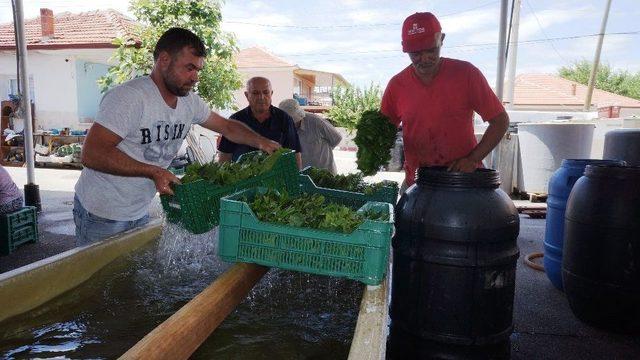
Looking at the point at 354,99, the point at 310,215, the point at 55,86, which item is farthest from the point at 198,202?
the point at 354,99

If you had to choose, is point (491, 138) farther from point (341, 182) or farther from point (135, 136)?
point (135, 136)

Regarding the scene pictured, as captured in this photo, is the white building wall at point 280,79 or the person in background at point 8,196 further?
the white building wall at point 280,79

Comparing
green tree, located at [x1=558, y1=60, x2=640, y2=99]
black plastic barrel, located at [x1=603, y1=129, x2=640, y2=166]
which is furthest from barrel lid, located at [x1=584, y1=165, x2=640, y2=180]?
Answer: green tree, located at [x1=558, y1=60, x2=640, y2=99]

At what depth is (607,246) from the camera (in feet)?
11.9

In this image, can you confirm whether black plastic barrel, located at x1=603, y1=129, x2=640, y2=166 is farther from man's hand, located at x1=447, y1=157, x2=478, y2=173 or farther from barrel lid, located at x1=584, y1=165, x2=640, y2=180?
man's hand, located at x1=447, y1=157, x2=478, y2=173

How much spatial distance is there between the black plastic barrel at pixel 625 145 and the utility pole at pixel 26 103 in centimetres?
862

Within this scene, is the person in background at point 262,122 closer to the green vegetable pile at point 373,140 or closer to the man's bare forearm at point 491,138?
the green vegetable pile at point 373,140

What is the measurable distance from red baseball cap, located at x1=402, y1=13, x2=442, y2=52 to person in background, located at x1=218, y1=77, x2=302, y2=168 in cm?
195

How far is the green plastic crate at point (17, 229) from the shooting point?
5672 mm

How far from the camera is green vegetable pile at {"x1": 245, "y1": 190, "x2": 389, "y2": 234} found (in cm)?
200

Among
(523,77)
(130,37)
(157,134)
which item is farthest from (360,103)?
(157,134)

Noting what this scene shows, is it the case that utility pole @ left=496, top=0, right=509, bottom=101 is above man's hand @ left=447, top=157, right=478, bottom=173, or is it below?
above

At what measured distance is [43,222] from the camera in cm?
745

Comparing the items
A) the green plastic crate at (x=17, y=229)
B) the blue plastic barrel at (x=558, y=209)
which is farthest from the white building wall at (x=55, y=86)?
the blue plastic barrel at (x=558, y=209)
